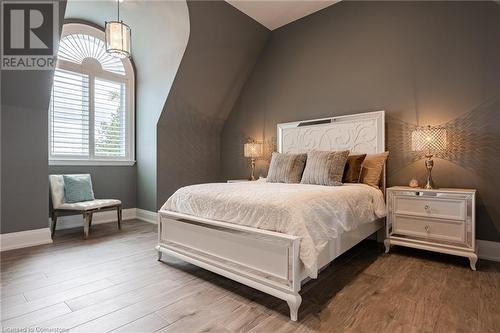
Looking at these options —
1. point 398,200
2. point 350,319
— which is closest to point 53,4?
point 350,319

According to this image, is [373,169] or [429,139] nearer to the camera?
[429,139]

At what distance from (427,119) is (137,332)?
11.2 feet

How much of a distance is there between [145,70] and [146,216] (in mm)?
2493

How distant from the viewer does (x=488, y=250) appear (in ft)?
8.61

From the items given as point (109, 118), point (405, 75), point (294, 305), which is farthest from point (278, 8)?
point (294, 305)

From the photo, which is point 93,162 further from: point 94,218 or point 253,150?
point 253,150

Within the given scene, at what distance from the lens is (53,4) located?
8.23ft

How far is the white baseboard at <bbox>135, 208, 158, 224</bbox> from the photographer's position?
4.27 m

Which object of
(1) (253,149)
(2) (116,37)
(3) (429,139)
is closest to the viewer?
(2) (116,37)

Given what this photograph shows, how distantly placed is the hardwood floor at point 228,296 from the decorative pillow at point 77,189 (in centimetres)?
97

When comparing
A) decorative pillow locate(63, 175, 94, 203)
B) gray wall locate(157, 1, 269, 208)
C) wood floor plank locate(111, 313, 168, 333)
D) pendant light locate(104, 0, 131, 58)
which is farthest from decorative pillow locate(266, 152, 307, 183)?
decorative pillow locate(63, 175, 94, 203)

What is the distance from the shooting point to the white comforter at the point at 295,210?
1.70 meters

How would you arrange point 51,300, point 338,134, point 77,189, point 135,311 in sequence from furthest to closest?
1. point 77,189
2. point 338,134
3. point 51,300
4. point 135,311

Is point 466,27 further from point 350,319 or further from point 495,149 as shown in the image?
point 350,319
